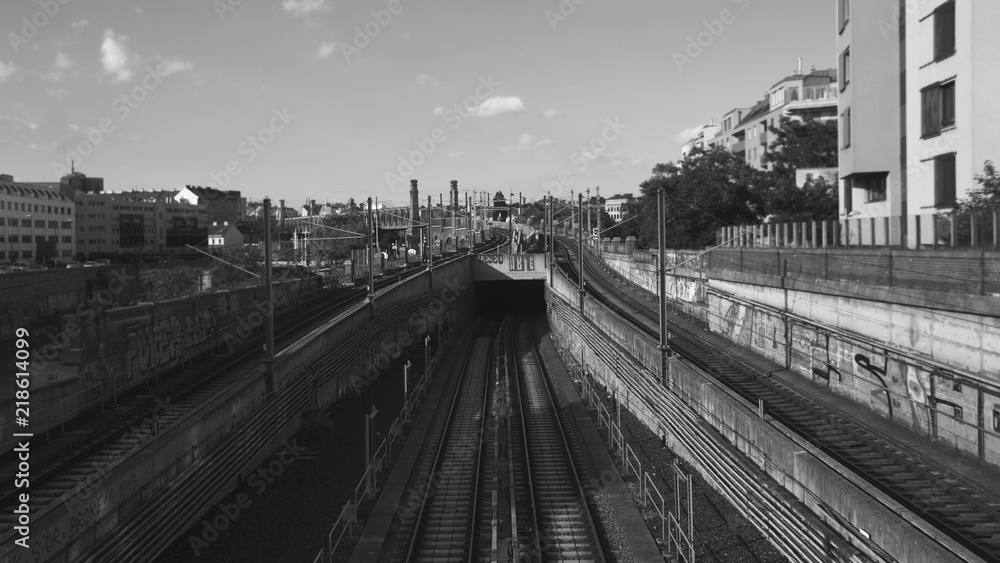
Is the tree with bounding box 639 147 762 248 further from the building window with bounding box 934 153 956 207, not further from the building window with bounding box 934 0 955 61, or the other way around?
the building window with bounding box 934 0 955 61

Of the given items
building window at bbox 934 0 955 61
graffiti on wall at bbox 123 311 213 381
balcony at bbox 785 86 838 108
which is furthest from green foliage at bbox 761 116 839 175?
graffiti on wall at bbox 123 311 213 381

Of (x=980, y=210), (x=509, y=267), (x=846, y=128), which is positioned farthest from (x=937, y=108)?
(x=509, y=267)

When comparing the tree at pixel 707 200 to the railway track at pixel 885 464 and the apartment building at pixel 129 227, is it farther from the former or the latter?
the apartment building at pixel 129 227

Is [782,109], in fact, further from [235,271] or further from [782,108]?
[235,271]

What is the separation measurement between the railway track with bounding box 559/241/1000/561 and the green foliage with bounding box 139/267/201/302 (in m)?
27.1

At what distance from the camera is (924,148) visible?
26.3m

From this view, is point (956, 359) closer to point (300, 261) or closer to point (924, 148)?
point (924, 148)

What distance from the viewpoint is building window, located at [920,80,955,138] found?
24750 mm

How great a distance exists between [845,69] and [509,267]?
34.6 m

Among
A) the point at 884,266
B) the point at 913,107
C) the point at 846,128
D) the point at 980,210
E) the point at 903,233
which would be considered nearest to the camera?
the point at 980,210

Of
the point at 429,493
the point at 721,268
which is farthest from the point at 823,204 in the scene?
the point at 429,493

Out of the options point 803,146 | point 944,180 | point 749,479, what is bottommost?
point 749,479

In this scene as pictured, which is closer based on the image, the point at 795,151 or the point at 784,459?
the point at 784,459

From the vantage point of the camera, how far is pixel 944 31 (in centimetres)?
2488
